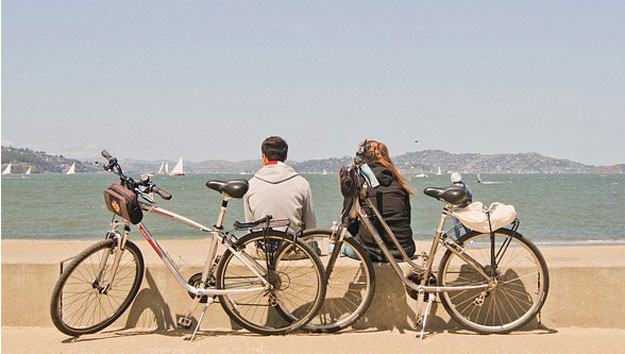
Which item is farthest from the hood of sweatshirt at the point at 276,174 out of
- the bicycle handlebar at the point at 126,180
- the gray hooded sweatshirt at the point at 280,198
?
the bicycle handlebar at the point at 126,180

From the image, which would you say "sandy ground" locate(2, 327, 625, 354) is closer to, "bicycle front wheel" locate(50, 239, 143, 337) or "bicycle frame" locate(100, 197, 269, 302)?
"bicycle front wheel" locate(50, 239, 143, 337)

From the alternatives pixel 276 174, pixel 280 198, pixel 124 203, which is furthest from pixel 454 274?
pixel 124 203

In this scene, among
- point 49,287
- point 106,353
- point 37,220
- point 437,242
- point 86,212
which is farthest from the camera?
point 86,212

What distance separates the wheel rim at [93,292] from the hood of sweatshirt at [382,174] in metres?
2.04

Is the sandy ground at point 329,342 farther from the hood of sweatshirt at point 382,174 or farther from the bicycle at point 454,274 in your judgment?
the hood of sweatshirt at point 382,174

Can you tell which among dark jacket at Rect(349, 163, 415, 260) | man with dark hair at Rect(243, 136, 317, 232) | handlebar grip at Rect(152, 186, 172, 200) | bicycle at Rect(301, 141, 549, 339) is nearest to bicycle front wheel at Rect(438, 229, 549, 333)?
bicycle at Rect(301, 141, 549, 339)

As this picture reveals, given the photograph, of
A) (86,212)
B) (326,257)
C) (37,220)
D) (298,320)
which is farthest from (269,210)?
(86,212)

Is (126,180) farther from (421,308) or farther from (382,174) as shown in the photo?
(421,308)

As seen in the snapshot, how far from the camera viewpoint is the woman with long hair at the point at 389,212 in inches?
197

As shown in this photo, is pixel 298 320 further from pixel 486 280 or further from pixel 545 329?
pixel 545 329

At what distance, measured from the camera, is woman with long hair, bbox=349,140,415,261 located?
501 centimetres

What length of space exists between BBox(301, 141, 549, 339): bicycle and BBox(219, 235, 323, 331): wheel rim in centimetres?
17

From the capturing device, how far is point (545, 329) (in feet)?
16.2

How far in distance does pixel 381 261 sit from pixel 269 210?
102 cm
